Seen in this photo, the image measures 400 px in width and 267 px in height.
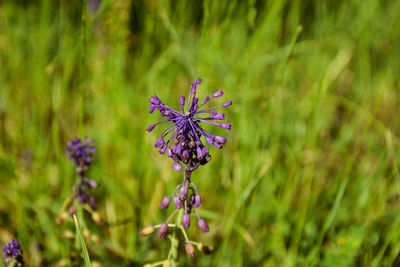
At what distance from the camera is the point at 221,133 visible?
400cm

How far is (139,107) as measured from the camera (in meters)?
4.37

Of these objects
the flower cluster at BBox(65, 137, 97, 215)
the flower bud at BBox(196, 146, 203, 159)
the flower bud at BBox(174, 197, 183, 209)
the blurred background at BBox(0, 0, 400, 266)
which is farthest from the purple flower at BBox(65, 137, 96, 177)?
the flower bud at BBox(196, 146, 203, 159)

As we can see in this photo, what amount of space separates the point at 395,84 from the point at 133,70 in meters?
3.87

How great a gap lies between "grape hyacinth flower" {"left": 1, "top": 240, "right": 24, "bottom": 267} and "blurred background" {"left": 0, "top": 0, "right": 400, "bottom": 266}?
366 millimetres

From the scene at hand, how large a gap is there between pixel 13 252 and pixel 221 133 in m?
2.54

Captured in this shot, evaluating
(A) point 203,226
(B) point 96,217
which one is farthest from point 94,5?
(A) point 203,226

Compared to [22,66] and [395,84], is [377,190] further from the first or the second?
[22,66]

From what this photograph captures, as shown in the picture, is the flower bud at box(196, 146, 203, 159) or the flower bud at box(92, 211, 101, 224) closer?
the flower bud at box(196, 146, 203, 159)

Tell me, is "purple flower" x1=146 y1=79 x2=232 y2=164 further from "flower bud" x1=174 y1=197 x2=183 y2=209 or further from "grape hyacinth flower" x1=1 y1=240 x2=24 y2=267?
"grape hyacinth flower" x1=1 y1=240 x2=24 y2=267

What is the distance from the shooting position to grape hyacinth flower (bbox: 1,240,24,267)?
1962 millimetres

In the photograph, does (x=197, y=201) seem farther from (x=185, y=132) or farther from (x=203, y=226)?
(x=185, y=132)

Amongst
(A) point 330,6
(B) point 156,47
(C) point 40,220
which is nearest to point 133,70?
(B) point 156,47

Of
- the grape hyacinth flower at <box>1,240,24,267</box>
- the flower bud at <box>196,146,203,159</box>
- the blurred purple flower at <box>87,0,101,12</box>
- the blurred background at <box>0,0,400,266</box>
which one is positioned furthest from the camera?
the blurred purple flower at <box>87,0,101,12</box>

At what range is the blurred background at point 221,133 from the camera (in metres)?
2.84
